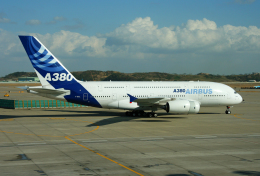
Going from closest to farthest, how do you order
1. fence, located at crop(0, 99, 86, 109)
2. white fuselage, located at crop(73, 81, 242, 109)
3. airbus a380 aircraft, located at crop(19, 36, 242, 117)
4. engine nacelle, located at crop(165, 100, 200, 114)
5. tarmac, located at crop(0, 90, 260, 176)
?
tarmac, located at crop(0, 90, 260, 176)
engine nacelle, located at crop(165, 100, 200, 114)
airbus a380 aircraft, located at crop(19, 36, 242, 117)
white fuselage, located at crop(73, 81, 242, 109)
fence, located at crop(0, 99, 86, 109)

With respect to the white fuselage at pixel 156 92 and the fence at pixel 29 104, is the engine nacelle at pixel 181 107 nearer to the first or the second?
the white fuselage at pixel 156 92

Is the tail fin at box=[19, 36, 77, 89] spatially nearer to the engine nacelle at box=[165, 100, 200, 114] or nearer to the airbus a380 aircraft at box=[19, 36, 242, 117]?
the airbus a380 aircraft at box=[19, 36, 242, 117]

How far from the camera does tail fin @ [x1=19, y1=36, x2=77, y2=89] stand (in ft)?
121

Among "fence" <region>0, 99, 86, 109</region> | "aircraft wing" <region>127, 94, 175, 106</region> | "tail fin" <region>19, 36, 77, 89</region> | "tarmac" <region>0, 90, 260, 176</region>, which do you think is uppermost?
"tail fin" <region>19, 36, 77, 89</region>

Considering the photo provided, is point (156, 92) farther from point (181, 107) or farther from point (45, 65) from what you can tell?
point (45, 65)

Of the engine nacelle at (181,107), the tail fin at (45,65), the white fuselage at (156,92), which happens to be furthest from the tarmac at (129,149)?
the tail fin at (45,65)

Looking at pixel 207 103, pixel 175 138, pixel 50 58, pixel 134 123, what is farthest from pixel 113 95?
pixel 175 138

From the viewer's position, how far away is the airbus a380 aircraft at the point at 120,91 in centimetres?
3662

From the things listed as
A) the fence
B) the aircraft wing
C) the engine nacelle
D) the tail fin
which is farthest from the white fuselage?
the fence

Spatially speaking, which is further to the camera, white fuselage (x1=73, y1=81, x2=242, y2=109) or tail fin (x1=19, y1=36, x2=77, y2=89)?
white fuselage (x1=73, y1=81, x2=242, y2=109)

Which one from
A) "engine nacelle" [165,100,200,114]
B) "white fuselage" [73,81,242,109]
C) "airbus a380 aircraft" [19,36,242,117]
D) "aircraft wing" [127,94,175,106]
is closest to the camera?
"engine nacelle" [165,100,200,114]

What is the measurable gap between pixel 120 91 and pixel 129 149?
65.6 feet

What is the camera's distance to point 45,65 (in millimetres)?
37781

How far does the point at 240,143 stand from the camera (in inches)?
884
